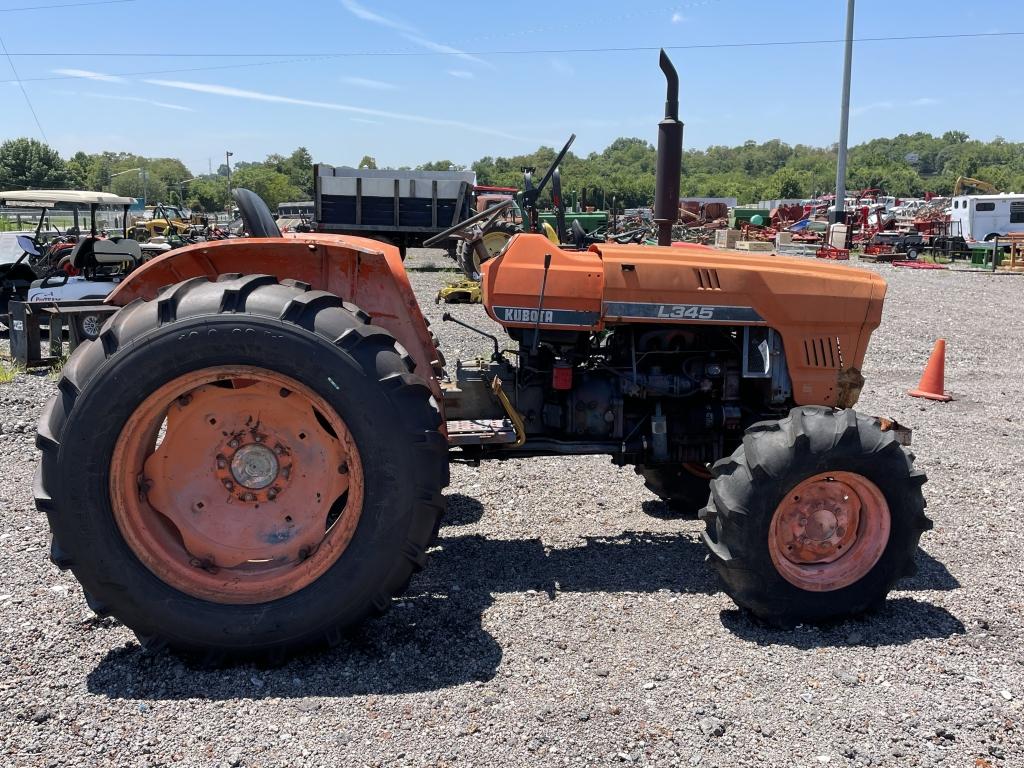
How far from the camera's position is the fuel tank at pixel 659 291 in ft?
12.3

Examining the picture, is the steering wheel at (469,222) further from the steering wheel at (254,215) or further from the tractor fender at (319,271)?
the steering wheel at (254,215)

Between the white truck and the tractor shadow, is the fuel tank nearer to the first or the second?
the tractor shadow

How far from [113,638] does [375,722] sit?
1.20m

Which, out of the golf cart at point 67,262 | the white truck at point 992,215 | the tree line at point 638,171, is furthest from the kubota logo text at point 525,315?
the tree line at point 638,171

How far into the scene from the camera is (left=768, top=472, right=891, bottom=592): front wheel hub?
344 cm

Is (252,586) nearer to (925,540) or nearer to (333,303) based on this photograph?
(333,303)

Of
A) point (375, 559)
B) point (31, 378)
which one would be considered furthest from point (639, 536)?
point (31, 378)

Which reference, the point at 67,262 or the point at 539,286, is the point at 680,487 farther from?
the point at 67,262

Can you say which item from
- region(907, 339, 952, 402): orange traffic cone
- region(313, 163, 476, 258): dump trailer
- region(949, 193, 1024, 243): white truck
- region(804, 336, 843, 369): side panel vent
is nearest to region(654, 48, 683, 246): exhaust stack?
region(804, 336, 843, 369): side panel vent

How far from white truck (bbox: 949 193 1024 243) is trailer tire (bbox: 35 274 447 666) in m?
29.4

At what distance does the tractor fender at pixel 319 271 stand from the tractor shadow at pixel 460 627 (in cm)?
88

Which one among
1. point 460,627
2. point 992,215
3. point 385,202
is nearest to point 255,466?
point 460,627

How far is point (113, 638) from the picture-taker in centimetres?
326

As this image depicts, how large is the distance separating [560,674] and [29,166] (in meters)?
78.0
